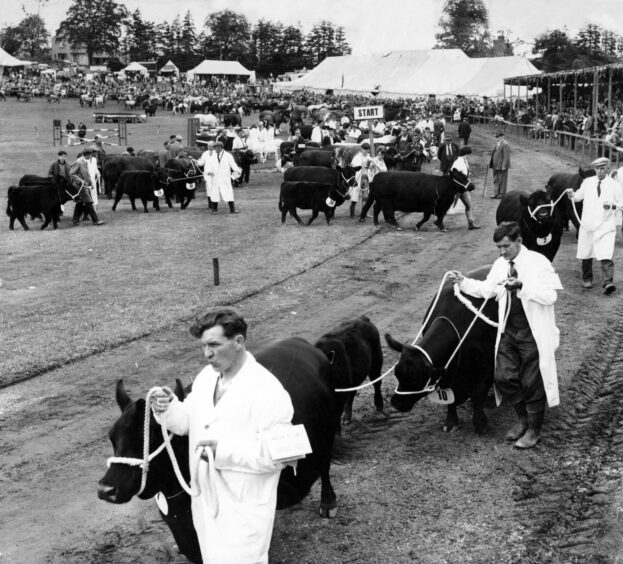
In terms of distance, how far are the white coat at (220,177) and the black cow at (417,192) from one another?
4363mm

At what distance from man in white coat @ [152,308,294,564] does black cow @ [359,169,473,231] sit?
15377 mm

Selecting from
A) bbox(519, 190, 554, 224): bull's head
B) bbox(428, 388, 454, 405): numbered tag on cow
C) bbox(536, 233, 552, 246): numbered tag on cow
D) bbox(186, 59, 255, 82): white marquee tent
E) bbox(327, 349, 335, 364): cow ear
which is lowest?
bbox(428, 388, 454, 405): numbered tag on cow

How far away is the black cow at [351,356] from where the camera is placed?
25.2ft

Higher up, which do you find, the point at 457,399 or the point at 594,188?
the point at 594,188

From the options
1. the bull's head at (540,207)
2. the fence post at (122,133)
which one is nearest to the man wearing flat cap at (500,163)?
the bull's head at (540,207)

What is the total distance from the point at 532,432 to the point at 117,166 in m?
20.2

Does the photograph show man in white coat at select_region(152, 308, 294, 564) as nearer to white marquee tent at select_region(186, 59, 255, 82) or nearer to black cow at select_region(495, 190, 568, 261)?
black cow at select_region(495, 190, 568, 261)

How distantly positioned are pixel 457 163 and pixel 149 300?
9.11 metres

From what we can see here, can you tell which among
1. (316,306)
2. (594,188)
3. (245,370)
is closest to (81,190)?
(316,306)

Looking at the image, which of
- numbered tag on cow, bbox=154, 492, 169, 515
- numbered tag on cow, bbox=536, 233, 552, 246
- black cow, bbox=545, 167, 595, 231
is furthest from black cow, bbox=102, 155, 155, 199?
numbered tag on cow, bbox=154, 492, 169, 515

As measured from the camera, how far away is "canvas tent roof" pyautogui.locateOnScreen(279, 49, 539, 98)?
2057 inches

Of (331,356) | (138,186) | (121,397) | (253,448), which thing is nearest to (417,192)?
(138,186)

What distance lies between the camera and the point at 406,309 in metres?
12.6

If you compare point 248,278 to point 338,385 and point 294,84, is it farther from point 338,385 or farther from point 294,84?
point 294,84
